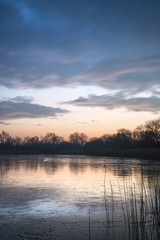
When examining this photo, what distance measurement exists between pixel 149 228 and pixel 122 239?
105cm

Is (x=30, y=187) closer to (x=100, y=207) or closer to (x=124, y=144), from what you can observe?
(x=100, y=207)

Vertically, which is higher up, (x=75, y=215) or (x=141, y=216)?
(x=141, y=216)

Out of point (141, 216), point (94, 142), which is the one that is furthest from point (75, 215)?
point (94, 142)

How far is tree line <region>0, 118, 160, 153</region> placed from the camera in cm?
5906

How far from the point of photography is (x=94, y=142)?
9575cm

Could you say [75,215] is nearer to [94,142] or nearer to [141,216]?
[141,216]

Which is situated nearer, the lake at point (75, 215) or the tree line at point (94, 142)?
the lake at point (75, 215)

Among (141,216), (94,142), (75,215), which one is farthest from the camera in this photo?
(94,142)

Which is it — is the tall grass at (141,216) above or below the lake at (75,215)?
above

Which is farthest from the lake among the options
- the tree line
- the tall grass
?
the tree line

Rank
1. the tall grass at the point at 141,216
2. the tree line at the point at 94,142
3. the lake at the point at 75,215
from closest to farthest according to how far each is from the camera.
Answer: the tall grass at the point at 141,216 → the lake at the point at 75,215 → the tree line at the point at 94,142

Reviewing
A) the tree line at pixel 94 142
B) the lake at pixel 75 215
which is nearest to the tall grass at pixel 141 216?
the lake at pixel 75 215

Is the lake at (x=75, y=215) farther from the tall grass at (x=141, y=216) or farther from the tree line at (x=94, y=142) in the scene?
the tree line at (x=94, y=142)

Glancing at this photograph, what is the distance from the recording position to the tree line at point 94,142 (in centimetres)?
5906
